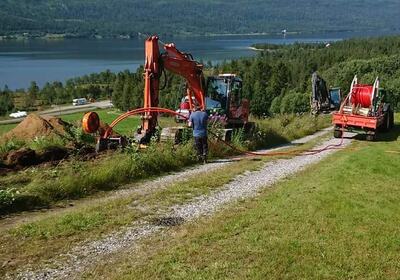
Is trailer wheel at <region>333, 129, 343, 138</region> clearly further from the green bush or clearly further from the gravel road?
the green bush

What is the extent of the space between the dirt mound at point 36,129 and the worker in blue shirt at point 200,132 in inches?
202

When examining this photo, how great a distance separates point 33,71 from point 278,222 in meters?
186

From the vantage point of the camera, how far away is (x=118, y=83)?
12112 centimetres

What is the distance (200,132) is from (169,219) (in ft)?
22.7

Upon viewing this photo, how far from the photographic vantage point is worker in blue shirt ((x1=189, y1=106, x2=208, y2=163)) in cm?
1711

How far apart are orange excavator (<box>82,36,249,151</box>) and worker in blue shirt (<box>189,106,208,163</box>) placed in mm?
1443

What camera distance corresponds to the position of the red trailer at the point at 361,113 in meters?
25.0

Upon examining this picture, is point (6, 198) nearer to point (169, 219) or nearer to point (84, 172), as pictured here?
point (84, 172)

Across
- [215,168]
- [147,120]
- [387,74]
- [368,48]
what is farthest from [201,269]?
[368,48]

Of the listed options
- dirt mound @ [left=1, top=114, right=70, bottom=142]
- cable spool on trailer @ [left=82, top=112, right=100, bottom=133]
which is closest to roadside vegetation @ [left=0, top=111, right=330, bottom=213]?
cable spool on trailer @ [left=82, top=112, right=100, bottom=133]

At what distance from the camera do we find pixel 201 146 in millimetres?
17469

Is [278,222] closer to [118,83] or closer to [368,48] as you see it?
[118,83]

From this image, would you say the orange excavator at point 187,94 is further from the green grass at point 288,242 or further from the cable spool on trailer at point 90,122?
the green grass at point 288,242

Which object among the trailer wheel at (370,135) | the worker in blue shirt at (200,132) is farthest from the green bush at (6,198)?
the trailer wheel at (370,135)
